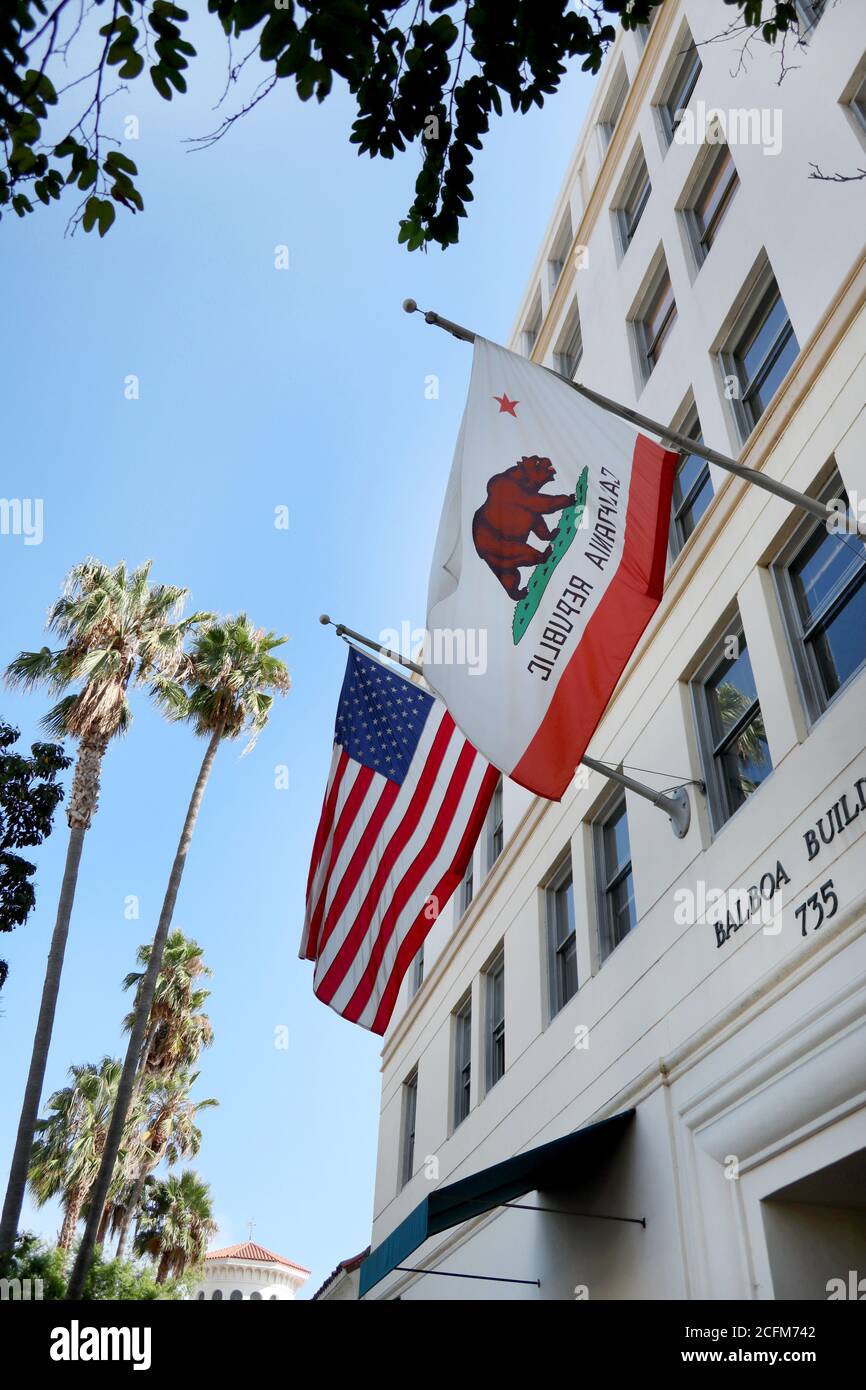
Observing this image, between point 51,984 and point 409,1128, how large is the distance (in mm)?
6962

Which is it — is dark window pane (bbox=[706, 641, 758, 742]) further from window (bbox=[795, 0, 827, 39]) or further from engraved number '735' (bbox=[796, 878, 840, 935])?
window (bbox=[795, 0, 827, 39])

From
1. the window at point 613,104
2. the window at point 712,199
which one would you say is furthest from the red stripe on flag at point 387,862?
the window at point 613,104

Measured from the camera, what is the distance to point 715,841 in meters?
8.97

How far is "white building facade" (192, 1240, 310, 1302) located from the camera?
40.3 m

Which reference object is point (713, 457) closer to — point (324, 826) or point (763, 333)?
point (763, 333)

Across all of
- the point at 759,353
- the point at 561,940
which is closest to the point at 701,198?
the point at 759,353

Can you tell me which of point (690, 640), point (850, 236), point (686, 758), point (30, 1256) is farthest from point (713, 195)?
point (30, 1256)

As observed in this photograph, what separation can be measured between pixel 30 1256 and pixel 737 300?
1053 inches

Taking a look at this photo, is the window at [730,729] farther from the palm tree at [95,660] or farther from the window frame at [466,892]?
the palm tree at [95,660]

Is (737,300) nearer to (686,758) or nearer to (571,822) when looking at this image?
(686,758)

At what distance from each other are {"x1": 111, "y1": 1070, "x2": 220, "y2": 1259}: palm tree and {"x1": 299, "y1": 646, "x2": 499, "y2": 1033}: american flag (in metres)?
26.1

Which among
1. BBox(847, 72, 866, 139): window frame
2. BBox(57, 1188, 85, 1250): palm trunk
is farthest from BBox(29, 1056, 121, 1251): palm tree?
BBox(847, 72, 866, 139): window frame

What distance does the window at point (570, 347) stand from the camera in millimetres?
17578

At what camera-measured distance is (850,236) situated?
8797 mm
